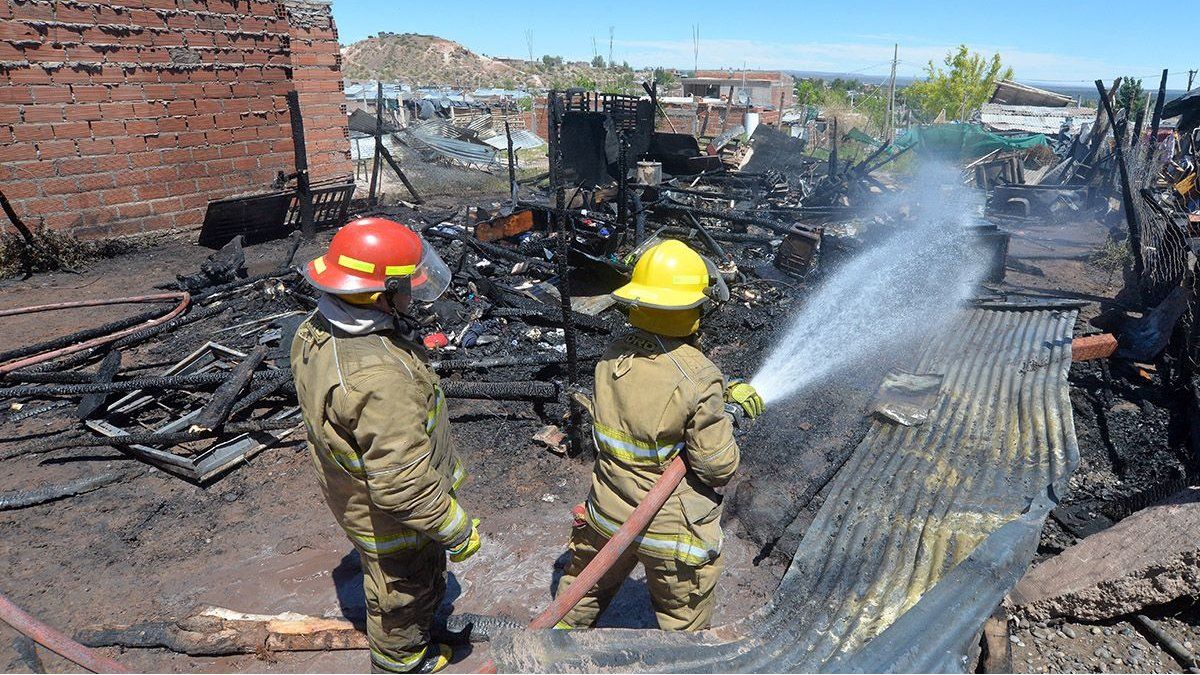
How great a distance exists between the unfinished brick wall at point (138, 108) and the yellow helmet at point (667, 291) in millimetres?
10216

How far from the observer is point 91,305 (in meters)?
7.52

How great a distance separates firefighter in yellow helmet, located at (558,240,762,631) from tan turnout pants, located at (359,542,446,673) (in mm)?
729

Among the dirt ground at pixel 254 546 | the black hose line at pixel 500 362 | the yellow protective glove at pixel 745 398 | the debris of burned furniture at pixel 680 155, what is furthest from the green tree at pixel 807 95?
the yellow protective glove at pixel 745 398

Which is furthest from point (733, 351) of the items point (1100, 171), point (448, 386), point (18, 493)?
point (1100, 171)

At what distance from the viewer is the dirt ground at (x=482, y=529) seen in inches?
131

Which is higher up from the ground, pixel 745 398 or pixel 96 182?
pixel 96 182

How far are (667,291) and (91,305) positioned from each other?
26.4ft

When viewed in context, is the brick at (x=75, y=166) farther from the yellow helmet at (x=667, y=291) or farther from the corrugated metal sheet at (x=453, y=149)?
the yellow helmet at (x=667, y=291)

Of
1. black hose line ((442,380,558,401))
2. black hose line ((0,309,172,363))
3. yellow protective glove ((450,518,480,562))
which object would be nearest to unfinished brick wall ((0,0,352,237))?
black hose line ((0,309,172,363))

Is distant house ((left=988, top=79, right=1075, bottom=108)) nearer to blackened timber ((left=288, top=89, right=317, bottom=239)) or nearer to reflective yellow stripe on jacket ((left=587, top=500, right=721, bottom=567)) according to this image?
blackened timber ((left=288, top=89, right=317, bottom=239))

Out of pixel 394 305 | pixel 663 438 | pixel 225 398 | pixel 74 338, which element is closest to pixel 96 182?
pixel 74 338

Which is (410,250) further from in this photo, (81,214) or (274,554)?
(81,214)

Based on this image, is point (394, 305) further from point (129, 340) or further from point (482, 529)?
point (129, 340)

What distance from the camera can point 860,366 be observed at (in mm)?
6457
